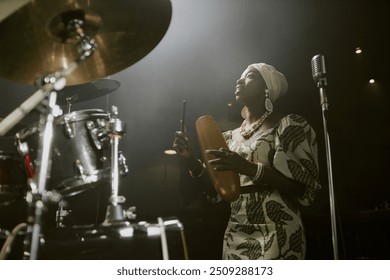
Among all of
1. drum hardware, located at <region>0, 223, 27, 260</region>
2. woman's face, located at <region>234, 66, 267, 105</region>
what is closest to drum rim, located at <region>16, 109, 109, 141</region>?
drum hardware, located at <region>0, 223, 27, 260</region>

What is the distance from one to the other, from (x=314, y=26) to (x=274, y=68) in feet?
0.79

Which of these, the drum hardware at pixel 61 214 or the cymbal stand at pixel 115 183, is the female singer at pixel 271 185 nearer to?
the cymbal stand at pixel 115 183

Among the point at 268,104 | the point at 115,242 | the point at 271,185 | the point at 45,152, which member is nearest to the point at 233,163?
the point at 271,185

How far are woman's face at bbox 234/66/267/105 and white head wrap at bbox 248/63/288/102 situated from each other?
0.01 meters

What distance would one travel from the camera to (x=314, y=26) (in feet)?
4.12

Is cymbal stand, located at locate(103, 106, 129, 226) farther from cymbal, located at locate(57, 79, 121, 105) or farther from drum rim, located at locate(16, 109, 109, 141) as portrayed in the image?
cymbal, located at locate(57, 79, 121, 105)

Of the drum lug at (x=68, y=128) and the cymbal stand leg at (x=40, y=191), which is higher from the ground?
the drum lug at (x=68, y=128)

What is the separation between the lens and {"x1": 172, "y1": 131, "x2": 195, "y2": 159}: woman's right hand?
111cm

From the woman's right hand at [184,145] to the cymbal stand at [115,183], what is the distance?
0.70 ft

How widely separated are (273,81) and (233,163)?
0.99 feet

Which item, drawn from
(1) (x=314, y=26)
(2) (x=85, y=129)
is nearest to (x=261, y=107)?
(1) (x=314, y=26)

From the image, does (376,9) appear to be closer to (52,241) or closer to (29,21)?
(29,21)

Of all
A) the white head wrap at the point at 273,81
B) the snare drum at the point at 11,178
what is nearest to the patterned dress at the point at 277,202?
the white head wrap at the point at 273,81

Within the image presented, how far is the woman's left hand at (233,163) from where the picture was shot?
96 centimetres
